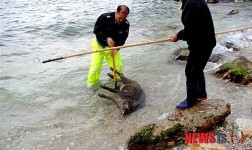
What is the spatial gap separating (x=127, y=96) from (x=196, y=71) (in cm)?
205

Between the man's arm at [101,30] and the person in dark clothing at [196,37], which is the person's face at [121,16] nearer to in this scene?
the man's arm at [101,30]

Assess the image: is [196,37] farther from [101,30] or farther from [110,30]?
[101,30]

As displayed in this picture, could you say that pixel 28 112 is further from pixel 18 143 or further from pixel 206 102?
pixel 206 102

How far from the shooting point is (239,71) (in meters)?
7.60

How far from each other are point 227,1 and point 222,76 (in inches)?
772

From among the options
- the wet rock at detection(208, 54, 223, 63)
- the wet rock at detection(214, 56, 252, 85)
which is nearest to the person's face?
the wet rock at detection(214, 56, 252, 85)

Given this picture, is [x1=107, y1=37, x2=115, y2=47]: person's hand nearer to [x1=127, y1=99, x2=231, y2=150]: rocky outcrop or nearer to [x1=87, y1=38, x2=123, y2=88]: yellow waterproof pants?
[x1=87, y1=38, x2=123, y2=88]: yellow waterproof pants

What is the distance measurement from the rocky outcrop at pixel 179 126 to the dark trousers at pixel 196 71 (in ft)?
0.83

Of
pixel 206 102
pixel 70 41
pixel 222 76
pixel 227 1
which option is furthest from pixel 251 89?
pixel 227 1

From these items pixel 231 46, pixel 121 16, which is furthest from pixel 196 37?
pixel 231 46

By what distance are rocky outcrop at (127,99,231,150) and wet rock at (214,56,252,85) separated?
2257 mm

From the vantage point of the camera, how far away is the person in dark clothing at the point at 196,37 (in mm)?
4730

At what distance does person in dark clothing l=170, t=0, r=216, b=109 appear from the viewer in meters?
4.73

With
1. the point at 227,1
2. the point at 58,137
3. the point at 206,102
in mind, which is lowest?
the point at 227,1
